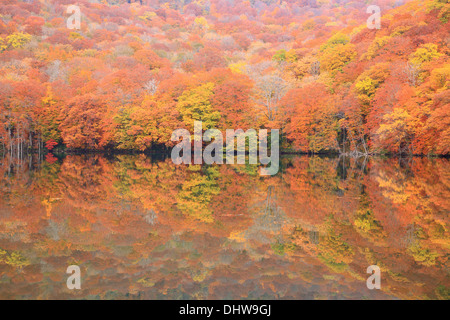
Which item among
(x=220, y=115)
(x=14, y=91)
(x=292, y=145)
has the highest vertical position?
(x=14, y=91)

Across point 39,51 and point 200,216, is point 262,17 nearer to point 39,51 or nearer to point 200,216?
point 39,51

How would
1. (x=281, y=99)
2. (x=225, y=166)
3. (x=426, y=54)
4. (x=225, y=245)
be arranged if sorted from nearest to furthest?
1. (x=225, y=245)
2. (x=225, y=166)
3. (x=426, y=54)
4. (x=281, y=99)

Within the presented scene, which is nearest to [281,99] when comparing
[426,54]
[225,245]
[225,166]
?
[426,54]

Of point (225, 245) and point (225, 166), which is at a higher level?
point (225, 166)

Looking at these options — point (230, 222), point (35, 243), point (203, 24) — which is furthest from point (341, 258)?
point (203, 24)

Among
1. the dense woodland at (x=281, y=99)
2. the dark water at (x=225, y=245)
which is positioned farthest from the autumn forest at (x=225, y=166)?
the dense woodland at (x=281, y=99)

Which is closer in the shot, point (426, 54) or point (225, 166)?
point (225, 166)

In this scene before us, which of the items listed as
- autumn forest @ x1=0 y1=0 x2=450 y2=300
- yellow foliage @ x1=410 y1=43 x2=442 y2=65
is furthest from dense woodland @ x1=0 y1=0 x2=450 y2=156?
autumn forest @ x1=0 y1=0 x2=450 y2=300

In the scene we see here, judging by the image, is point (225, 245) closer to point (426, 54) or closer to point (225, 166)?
point (225, 166)

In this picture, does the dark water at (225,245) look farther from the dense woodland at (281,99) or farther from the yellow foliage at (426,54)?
the yellow foliage at (426,54)
